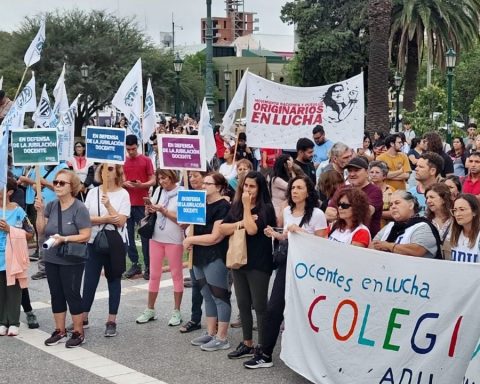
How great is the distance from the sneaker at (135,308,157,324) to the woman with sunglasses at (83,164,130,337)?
43 centimetres

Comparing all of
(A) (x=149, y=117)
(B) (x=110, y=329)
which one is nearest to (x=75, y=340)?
(B) (x=110, y=329)

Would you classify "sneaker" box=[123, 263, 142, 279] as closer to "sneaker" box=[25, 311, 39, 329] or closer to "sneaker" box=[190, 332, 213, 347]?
"sneaker" box=[25, 311, 39, 329]

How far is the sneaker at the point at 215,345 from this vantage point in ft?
23.8

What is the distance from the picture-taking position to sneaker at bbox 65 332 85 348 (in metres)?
7.40

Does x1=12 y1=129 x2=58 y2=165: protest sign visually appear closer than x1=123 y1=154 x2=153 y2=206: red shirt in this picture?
Yes

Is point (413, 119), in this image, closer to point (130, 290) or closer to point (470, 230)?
point (130, 290)

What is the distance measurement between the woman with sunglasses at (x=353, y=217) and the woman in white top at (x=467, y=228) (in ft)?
2.20

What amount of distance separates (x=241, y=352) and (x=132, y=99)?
657 centimetres

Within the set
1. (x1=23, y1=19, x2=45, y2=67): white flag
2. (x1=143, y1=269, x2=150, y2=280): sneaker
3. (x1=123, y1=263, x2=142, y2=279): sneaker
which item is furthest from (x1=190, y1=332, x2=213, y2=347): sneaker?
(x1=23, y1=19, x2=45, y2=67): white flag

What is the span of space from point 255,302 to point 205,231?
3.05 feet

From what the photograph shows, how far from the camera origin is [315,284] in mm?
6160

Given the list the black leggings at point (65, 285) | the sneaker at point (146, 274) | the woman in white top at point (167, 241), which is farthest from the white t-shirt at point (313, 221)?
the sneaker at point (146, 274)

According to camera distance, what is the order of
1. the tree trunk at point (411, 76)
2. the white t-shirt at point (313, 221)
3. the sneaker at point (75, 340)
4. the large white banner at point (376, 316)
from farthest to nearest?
the tree trunk at point (411, 76) → the sneaker at point (75, 340) → the white t-shirt at point (313, 221) → the large white banner at point (376, 316)

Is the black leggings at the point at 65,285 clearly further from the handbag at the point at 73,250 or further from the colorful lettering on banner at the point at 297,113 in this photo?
the colorful lettering on banner at the point at 297,113
